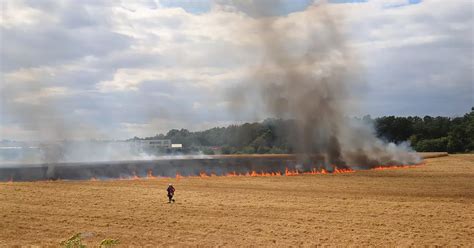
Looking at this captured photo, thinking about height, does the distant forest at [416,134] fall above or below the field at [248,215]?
above

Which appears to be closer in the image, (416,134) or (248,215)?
(248,215)

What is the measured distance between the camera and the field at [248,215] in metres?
30.8

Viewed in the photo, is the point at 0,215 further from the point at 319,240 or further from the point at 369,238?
the point at 369,238

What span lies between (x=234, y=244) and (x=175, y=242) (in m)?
3.88

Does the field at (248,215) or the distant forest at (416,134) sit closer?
the field at (248,215)

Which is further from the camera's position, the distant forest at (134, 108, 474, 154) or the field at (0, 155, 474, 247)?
the distant forest at (134, 108, 474, 154)

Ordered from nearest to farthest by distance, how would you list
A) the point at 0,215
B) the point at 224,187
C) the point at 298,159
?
1. the point at 0,215
2. the point at 224,187
3. the point at 298,159

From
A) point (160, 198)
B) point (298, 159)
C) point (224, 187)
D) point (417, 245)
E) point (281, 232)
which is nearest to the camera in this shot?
point (417, 245)

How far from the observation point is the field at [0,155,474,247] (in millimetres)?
30781

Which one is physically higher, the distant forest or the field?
the distant forest

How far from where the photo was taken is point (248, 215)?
39.0 m

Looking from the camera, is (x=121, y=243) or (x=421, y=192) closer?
(x=121, y=243)

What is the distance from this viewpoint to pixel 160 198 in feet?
166

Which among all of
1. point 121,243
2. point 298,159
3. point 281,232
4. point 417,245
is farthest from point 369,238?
point 298,159
